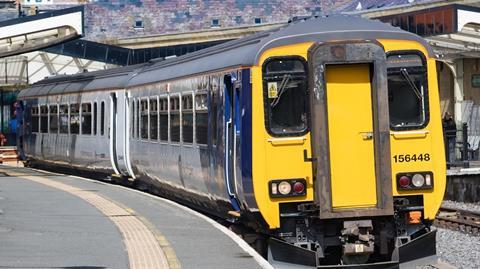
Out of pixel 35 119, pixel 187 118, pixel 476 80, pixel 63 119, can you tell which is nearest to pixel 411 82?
pixel 187 118

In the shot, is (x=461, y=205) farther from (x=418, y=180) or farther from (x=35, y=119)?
(x=418, y=180)

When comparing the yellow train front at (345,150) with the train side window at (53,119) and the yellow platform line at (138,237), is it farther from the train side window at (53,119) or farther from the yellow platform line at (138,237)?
the train side window at (53,119)

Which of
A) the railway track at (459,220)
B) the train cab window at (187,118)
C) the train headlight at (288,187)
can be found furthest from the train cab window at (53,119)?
the train headlight at (288,187)

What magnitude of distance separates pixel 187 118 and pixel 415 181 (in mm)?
5114

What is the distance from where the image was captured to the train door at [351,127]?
41.5 feet

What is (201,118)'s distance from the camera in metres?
16.1

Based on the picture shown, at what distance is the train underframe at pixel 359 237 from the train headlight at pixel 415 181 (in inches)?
5.1

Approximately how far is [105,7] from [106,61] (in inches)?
1308

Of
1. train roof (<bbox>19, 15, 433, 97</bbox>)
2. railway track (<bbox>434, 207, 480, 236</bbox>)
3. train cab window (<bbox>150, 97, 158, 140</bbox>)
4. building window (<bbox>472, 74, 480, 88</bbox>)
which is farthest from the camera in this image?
building window (<bbox>472, 74, 480, 88</bbox>)

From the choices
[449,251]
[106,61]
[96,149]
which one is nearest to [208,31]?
[106,61]

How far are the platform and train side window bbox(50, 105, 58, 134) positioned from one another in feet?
28.7

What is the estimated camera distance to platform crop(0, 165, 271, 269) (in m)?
12.1

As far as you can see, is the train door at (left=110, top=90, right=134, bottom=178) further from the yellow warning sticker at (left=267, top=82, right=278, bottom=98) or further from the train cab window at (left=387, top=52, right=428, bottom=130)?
the train cab window at (left=387, top=52, right=428, bottom=130)

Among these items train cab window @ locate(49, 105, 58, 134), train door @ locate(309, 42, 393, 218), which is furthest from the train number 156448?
train cab window @ locate(49, 105, 58, 134)
